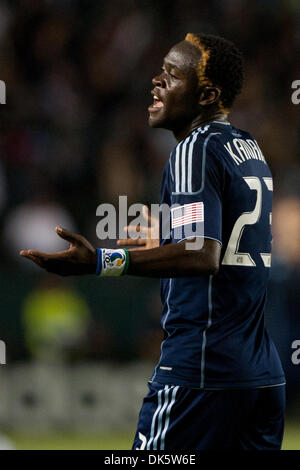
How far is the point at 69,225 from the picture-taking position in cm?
661

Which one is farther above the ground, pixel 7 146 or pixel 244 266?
pixel 7 146

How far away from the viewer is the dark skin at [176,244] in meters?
2.68

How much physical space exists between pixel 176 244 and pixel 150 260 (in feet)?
0.38

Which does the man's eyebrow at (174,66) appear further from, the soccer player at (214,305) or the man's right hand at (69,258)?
the man's right hand at (69,258)

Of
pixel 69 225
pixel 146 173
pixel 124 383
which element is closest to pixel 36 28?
pixel 146 173

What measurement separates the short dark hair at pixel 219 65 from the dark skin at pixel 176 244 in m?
0.03

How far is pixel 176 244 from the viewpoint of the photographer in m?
2.78

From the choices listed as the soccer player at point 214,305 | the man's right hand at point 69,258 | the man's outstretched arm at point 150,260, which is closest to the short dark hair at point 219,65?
the soccer player at point 214,305

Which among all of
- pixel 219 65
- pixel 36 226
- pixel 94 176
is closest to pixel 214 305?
pixel 219 65

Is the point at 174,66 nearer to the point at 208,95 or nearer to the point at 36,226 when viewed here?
the point at 208,95

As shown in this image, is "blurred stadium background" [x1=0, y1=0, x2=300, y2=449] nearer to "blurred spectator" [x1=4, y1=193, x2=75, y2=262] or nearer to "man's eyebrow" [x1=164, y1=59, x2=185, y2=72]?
→ "blurred spectator" [x1=4, y1=193, x2=75, y2=262]

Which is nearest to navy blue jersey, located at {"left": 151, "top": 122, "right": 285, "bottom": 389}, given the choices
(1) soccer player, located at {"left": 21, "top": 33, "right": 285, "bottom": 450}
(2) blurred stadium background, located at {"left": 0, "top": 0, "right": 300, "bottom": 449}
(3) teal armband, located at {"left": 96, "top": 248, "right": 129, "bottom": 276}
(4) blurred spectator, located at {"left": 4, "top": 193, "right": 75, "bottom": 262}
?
(1) soccer player, located at {"left": 21, "top": 33, "right": 285, "bottom": 450}
